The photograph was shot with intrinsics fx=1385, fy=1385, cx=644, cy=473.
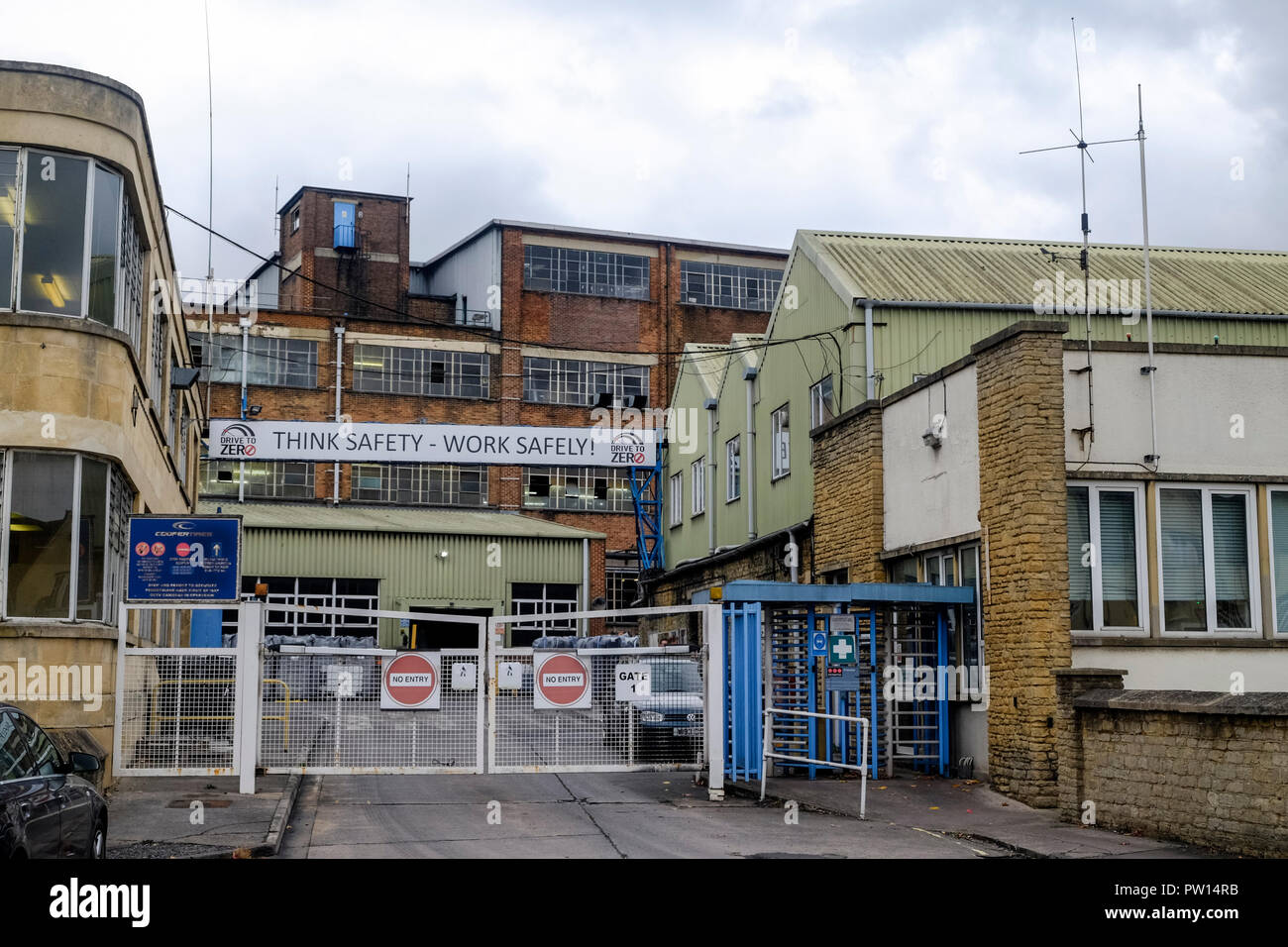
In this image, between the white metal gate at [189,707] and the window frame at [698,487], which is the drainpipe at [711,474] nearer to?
the window frame at [698,487]

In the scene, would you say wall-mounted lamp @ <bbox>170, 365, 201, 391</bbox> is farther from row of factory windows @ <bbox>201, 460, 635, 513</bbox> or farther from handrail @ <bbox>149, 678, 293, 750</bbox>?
row of factory windows @ <bbox>201, 460, 635, 513</bbox>

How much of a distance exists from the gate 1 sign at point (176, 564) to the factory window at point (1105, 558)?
10.4 metres

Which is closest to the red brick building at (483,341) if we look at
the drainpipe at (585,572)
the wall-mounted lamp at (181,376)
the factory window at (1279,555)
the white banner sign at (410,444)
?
the drainpipe at (585,572)

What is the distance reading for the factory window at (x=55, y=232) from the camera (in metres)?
16.0

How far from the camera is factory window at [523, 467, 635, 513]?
194 ft

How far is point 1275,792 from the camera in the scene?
39.9 ft

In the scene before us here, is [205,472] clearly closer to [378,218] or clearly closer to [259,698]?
[378,218]

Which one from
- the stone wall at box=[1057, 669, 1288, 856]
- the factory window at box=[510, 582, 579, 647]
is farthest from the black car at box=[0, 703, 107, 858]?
the factory window at box=[510, 582, 579, 647]

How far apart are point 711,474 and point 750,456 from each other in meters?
4.39

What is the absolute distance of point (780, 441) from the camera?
3122 centimetres

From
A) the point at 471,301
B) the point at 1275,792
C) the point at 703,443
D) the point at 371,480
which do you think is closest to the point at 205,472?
the point at 371,480

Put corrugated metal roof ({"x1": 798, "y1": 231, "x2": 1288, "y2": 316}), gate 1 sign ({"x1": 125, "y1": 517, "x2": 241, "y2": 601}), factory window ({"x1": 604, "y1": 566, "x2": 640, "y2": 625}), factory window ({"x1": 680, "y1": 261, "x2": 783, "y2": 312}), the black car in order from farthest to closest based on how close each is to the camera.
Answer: factory window ({"x1": 680, "y1": 261, "x2": 783, "y2": 312})
factory window ({"x1": 604, "y1": 566, "x2": 640, "y2": 625})
corrugated metal roof ({"x1": 798, "y1": 231, "x2": 1288, "y2": 316})
gate 1 sign ({"x1": 125, "y1": 517, "x2": 241, "y2": 601})
the black car

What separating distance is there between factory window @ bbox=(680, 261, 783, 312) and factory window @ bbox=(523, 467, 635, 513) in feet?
30.5
